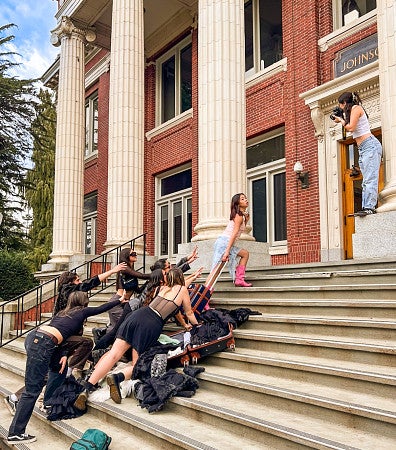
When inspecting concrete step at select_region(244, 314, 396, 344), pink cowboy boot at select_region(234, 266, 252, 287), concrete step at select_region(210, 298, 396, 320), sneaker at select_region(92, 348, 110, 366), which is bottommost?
sneaker at select_region(92, 348, 110, 366)

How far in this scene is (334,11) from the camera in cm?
1193

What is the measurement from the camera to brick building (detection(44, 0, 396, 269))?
9.76m

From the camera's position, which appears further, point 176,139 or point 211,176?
A: point 176,139

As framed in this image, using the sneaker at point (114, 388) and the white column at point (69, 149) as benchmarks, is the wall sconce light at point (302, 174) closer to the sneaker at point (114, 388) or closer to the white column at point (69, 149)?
the white column at point (69, 149)

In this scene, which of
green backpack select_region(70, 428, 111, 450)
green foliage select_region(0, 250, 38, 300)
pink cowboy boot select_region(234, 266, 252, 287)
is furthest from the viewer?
green foliage select_region(0, 250, 38, 300)

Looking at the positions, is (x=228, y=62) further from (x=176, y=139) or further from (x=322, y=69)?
(x=176, y=139)

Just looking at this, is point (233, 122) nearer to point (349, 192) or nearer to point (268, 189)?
point (349, 192)

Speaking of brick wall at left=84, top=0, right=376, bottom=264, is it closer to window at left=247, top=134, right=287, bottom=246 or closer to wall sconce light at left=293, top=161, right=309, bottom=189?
wall sconce light at left=293, top=161, right=309, bottom=189

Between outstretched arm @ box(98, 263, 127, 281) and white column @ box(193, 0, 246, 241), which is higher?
white column @ box(193, 0, 246, 241)

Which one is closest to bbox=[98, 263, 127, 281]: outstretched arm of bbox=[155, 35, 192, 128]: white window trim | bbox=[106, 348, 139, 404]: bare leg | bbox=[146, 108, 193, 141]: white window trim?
bbox=[106, 348, 139, 404]: bare leg

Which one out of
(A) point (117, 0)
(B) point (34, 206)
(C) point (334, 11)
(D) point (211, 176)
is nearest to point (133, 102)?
(A) point (117, 0)

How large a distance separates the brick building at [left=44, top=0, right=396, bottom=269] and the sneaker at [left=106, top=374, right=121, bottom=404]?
4047 mm

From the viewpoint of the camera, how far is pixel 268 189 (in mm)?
13094

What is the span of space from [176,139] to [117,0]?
15.9 feet
